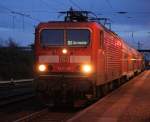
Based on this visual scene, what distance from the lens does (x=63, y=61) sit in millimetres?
18703

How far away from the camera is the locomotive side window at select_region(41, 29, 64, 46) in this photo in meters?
19.0

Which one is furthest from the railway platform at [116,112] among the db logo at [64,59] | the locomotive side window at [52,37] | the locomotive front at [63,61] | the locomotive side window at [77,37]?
the locomotive side window at [52,37]

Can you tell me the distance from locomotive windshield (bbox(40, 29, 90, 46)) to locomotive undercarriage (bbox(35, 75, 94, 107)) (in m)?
1.33

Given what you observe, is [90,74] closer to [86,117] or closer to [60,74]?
[60,74]

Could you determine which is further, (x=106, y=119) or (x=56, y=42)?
(x=56, y=42)

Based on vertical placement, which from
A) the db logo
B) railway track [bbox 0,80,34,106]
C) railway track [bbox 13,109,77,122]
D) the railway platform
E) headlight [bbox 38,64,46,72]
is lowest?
railway track [bbox 13,109,77,122]

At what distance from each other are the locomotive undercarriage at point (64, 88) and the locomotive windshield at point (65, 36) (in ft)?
4.35

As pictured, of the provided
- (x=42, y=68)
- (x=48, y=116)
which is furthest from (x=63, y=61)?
(x=48, y=116)

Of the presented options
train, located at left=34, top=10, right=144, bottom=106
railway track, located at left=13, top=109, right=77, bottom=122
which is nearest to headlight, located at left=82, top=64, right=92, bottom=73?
train, located at left=34, top=10, right=144, bottom=106

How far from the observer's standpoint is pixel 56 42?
62.2ft

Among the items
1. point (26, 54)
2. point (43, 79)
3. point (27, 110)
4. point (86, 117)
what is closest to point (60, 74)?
point (43, 79)

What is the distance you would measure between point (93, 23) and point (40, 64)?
8.28 ft

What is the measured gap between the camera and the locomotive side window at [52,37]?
19.0 metres

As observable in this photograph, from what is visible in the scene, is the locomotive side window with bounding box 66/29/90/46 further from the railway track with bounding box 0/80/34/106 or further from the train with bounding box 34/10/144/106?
the railway track with bounding box 0/80/34/106
